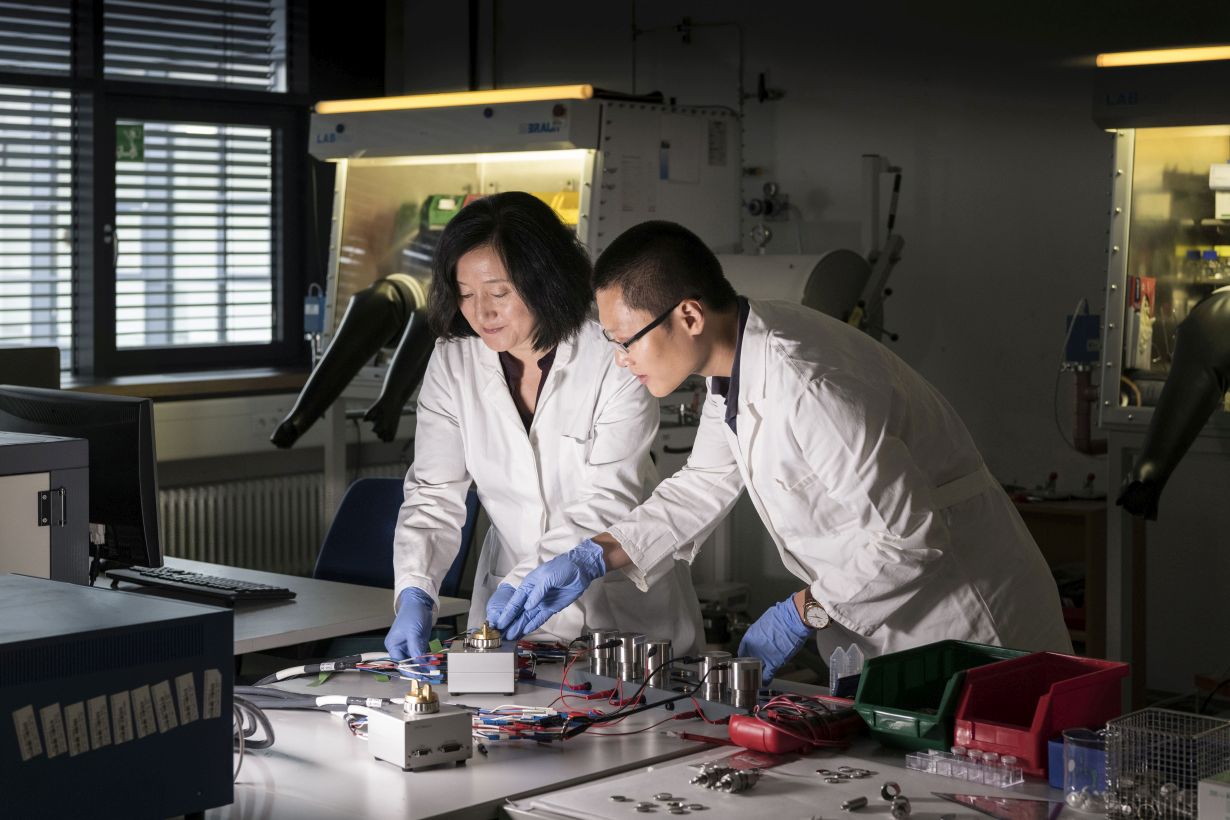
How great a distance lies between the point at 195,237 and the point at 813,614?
13.6 ft

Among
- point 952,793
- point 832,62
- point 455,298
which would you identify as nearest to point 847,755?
point 952,793

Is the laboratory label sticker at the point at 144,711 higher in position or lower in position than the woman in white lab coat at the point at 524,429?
lower

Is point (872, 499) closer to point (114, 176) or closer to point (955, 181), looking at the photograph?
point (955, 181)

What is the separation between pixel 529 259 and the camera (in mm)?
2387

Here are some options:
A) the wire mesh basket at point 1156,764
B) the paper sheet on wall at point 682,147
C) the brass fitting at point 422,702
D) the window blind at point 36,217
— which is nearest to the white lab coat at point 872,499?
the wire mesh basket at point 1156,764

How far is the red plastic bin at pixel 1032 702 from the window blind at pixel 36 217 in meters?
4.23

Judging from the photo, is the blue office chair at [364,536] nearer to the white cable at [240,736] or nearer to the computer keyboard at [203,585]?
the computer keyboard at [203,585]

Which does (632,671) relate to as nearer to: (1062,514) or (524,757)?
(524,757)

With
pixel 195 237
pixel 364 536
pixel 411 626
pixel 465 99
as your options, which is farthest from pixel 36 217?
pixel 411 626

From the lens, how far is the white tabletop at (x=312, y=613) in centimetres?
248

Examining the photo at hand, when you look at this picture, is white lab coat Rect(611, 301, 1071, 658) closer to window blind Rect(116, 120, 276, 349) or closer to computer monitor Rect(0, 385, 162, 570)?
computer monitor Rect(0, 385, 162, 570)

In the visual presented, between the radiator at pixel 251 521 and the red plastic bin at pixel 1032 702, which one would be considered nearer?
the red plastic bin at pixel 1032 702

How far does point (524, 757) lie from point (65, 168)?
13.8 feet

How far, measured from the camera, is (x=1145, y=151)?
3779 millimetres
